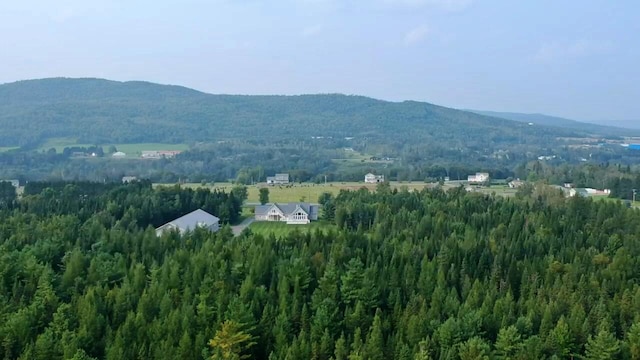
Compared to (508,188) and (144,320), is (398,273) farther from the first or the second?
(508,188)

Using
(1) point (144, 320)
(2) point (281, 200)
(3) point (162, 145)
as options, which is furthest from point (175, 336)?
(3) point (162, 145)

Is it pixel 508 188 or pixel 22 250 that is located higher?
pixel 22 250

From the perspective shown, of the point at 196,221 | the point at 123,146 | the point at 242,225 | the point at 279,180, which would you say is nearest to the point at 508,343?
the point at 196,221

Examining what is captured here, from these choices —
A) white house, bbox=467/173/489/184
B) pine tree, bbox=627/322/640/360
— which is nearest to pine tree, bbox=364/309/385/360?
pine tree, bbox=627/322/640/360

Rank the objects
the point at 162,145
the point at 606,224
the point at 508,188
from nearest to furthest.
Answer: the point at 606,224, the point at 508,188, the point at 162,145

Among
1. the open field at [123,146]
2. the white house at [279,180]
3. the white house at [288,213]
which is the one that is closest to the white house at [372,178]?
the white house at [279,180]

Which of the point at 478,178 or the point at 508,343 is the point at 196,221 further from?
the point at 478,178

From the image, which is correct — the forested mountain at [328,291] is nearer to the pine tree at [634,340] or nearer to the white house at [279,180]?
the pine tree at [634,340]
